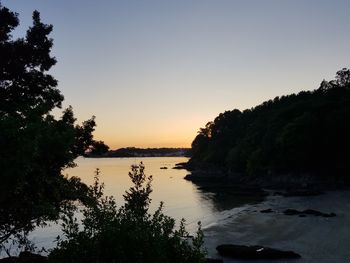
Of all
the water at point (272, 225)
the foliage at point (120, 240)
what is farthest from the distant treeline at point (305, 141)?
the foliage at point (120, 240)

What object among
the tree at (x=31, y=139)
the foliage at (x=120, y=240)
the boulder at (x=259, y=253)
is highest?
the tree at (x=31, y=139)

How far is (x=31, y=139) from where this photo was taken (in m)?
11.4

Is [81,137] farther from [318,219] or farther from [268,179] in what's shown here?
[268,179]

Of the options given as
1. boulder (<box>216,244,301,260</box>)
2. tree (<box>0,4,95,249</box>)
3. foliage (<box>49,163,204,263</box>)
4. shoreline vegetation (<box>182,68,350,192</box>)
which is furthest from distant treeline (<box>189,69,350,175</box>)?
foliage (<box>49,163,204,263</box>)

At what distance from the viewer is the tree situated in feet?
36.5

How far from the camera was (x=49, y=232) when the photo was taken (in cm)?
4638

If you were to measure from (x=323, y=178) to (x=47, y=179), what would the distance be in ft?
274

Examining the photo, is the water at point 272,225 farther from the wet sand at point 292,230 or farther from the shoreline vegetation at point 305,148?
the shoreline vegetation at point 305,148

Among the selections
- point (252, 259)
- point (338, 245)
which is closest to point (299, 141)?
point (338, 245)

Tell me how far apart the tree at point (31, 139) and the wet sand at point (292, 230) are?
16868mm

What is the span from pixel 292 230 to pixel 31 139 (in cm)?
3431

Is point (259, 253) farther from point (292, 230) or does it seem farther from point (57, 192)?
point (57, 192)

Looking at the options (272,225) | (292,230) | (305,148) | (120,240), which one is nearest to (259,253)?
(292,230)

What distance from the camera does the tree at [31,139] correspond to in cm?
1113
